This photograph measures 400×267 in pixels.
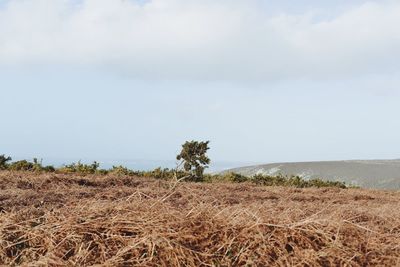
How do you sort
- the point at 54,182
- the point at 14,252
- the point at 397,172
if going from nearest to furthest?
the point at 14,252, the point at 54,182, the point at 397,172

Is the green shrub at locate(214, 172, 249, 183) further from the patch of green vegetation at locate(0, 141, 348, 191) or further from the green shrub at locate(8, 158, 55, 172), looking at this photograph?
the green shrub at locate(8, 158, 55, 172)

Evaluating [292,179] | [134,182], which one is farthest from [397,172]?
[134,182]

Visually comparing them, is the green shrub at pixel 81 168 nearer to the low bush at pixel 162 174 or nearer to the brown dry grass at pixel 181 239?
the low bush at pixel 162 174

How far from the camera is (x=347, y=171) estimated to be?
19.4 metres

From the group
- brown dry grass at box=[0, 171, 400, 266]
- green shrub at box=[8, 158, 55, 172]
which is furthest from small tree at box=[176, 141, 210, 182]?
brown dry grass at box=[0, 171, 400, 266]

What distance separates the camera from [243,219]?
4.33m

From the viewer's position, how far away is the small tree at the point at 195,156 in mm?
13688

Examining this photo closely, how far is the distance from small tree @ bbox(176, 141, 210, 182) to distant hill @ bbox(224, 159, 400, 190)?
14.5ft

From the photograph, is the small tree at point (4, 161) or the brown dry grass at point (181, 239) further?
the small tree at point (4, 161)

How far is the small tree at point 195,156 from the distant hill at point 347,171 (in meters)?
4.41

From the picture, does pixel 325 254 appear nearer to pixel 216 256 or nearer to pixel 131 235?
pixel 216 256

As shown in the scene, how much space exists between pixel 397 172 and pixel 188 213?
52.9ft

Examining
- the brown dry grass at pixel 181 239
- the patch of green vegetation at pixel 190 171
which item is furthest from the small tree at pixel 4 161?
the brown dry grass at pixel 181 239

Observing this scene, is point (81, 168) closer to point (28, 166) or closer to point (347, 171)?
point (28, 166)
